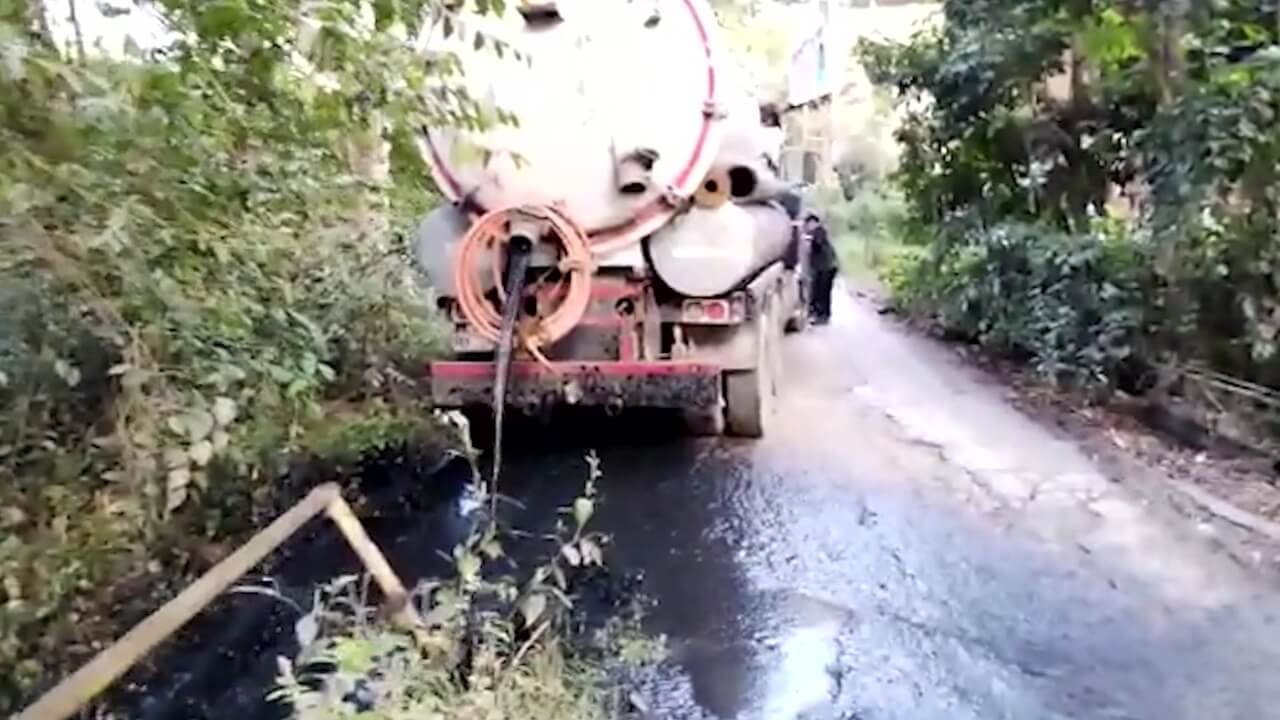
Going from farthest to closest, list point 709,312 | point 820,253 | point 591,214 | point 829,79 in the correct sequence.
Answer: point 829,79
point 820,253
point 709,312
point 591,214

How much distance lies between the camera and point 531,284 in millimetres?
7727

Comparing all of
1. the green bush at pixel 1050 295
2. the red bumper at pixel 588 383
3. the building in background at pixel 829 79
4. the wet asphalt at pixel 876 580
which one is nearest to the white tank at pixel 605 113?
the red bumper at pixel 588 383

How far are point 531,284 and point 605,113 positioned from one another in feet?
3.31

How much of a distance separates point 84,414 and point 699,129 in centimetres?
353

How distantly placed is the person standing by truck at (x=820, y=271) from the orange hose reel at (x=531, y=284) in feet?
26.0

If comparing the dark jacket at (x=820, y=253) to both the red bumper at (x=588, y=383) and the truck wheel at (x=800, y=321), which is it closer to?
the truck wheel at (x=800, y=321)

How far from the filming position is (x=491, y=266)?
25.0 ft

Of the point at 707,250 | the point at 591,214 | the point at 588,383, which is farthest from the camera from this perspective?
the point at 707,250

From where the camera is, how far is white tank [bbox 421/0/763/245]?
7547mm

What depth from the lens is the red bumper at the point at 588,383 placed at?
7660mm

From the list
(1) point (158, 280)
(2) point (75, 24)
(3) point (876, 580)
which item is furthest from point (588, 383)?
(2) point (75, 24)

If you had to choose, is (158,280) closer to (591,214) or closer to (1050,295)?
(591,214)

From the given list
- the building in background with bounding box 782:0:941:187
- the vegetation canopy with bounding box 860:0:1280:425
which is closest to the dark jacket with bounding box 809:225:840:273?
the building in background with bounding box 782:0:941:187

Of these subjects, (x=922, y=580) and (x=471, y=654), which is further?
(x=922, y=580)
